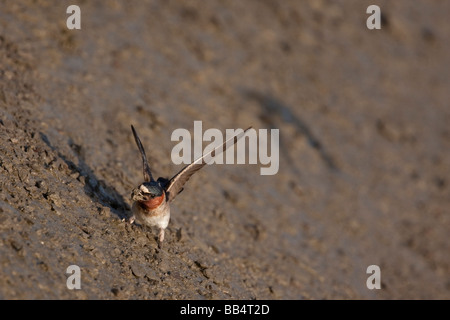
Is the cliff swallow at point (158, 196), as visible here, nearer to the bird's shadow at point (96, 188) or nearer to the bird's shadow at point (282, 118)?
the bird's shadow at point (96, 188)

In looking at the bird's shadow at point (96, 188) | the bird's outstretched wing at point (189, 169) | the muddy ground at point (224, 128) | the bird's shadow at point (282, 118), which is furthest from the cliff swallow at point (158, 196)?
the bird's shadow at point (282, 118)

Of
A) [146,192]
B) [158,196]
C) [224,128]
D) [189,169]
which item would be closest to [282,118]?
[224,128]

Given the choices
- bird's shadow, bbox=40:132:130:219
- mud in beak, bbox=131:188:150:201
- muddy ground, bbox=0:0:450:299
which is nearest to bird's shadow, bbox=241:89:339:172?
muddy ground, bbox=0:0:450:299

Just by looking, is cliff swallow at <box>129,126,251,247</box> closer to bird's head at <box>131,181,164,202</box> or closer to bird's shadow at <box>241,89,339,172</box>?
bird's head at <box>131,181,164,202</box>

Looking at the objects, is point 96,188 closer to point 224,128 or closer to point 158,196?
point 158,196

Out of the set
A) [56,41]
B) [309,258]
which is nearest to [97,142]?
[56,41]

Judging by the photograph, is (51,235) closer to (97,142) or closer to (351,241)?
(97,142)

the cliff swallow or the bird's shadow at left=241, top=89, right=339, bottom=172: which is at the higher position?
the bird's shadow at left=241, top=89, right=339, bottom=172
